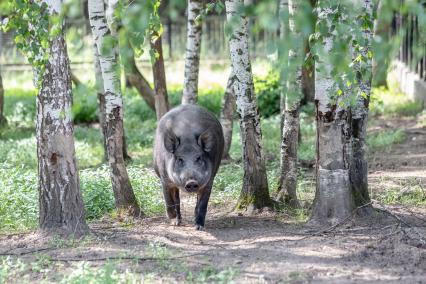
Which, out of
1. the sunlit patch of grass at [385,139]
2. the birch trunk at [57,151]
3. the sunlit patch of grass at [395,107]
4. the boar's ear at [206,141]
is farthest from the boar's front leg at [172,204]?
the sunlit patch of grass at [395,107]

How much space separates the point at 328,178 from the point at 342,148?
1.06 feet

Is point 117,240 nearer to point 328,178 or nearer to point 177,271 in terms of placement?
point 177,271

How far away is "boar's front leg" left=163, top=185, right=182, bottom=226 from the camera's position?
8.69 m

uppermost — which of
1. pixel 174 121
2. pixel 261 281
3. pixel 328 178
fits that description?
pixel 174 121

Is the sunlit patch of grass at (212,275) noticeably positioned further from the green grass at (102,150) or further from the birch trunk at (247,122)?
the birch trunk at (247,122)

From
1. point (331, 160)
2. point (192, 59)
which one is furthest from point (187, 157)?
point (192, 59)

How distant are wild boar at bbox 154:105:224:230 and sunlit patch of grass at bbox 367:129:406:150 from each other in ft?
19.2

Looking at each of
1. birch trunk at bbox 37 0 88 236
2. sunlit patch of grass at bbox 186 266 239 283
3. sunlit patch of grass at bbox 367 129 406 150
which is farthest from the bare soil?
sunlit patch of grass at bbox 367 129 406 150

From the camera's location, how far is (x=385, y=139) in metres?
14.6

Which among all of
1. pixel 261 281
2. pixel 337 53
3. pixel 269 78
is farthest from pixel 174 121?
pixel 269 78

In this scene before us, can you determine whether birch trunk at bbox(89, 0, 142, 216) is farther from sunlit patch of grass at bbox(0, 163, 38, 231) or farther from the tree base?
the tree base

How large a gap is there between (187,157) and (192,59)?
304cm

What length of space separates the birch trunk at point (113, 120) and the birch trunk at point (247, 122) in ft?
4.07

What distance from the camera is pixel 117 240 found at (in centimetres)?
745
